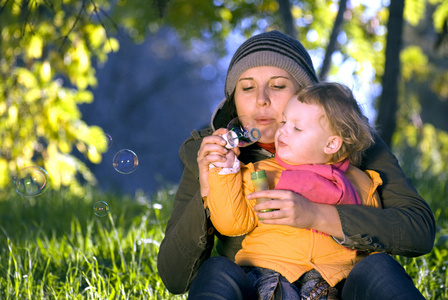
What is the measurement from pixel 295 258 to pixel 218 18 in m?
3.72

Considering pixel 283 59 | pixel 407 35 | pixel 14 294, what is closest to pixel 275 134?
pixel 283 59

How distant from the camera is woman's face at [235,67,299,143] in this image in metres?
2.32

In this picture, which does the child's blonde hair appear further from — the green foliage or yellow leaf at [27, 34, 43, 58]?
yellow leaf at [27, 34, 43, 58]

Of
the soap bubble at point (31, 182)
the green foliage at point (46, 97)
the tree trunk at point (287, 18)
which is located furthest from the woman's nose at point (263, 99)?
the green foliage at point (46, 97)

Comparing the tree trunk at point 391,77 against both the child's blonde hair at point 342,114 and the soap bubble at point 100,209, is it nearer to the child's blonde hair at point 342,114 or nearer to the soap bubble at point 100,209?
the child's blonde hair at point 342,114

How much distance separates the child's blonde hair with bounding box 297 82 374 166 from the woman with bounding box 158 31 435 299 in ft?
0.68

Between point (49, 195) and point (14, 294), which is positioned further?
point (49, 195)

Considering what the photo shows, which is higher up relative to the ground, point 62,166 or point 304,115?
point 304,115

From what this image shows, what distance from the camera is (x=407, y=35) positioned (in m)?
11.4

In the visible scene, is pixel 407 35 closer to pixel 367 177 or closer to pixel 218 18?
pixel 218 18

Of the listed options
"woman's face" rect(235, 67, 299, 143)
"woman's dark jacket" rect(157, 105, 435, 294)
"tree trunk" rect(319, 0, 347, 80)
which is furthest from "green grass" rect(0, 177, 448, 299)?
"tree trunk" rect(319, 0, 347, 80)

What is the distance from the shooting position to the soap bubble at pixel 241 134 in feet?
6.47

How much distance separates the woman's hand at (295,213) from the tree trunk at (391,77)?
2.18m

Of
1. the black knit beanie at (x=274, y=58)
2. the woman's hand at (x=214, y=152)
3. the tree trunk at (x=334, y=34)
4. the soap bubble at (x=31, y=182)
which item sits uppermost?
the tree trunk at (x=334, y=34)
